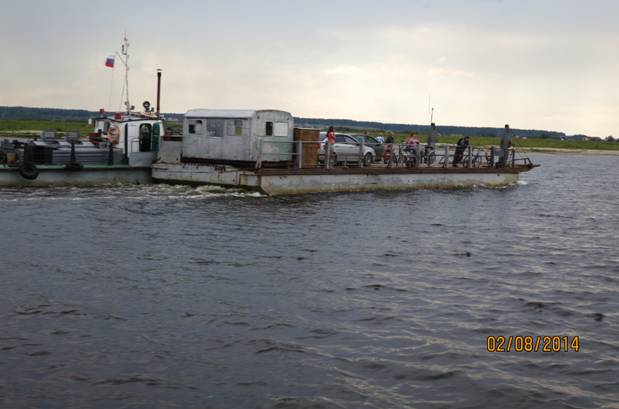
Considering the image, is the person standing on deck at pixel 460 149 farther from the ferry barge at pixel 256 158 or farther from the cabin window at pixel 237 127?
the cabin window at pixel 237 127

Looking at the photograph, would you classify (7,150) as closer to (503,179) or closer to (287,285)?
(287,285)

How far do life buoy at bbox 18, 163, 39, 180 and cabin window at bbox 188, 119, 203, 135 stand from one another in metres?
6.18

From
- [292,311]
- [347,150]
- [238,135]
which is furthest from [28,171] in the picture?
[292,311]

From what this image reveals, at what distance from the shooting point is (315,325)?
11.0m

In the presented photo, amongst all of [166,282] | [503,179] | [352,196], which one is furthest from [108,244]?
[503,179]

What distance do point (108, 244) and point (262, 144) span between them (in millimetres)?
11788

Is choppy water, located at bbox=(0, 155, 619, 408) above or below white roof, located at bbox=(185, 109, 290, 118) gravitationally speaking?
below

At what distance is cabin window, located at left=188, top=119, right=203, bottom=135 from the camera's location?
29516mm

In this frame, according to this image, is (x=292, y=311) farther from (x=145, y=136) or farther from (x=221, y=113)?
(x=145, y=136)

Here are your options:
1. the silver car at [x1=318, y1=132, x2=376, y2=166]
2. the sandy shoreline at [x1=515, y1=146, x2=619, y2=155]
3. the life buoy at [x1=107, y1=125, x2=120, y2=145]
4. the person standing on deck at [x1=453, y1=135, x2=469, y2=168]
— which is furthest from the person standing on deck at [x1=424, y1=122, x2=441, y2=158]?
the sandy shoreline at [x1=515, y1=146, x2=619, y2=155]
